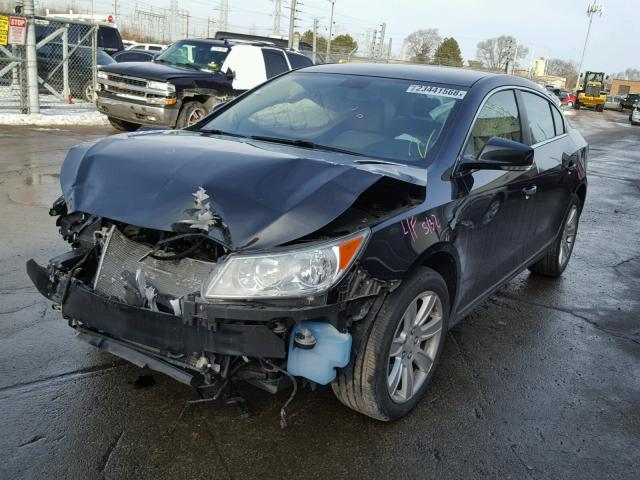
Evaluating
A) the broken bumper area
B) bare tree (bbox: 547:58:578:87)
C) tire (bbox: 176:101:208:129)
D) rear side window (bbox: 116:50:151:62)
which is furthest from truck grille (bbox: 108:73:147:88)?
bare tree (bbox: 547:58:578:87)

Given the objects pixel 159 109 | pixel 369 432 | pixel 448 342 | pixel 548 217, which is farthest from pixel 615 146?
pixel 369 432

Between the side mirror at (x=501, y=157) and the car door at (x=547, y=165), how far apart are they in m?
1.00

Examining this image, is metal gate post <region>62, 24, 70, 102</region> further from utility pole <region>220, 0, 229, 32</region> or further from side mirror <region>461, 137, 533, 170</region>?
utility pole <region>220, 0, 229, 32</region>

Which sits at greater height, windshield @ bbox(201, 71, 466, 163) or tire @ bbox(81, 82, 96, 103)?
windshield @ bbox(201, 71, 466, 163)

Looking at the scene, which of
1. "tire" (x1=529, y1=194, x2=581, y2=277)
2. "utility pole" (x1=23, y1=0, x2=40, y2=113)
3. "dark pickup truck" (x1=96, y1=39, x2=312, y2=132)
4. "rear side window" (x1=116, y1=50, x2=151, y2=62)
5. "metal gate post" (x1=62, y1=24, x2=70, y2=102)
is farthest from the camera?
"rear side window" (x1=116, y1=50, x2=151, y2=62)

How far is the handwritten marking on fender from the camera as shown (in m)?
2.82

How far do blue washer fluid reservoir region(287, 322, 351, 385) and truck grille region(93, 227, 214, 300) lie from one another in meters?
0.53

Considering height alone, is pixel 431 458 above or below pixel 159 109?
below

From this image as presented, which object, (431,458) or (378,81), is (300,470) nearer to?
(431,458)

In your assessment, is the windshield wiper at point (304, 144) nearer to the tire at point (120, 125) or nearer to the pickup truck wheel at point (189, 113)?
the pickup truck wheel at point (189, 113)

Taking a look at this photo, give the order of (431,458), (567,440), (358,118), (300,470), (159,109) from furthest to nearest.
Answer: (159,109)
(358,118)
(567,440)
(431,458)
(300,470)

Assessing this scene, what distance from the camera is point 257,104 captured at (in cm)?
419

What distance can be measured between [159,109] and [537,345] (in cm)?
861

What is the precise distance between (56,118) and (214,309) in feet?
41.4
